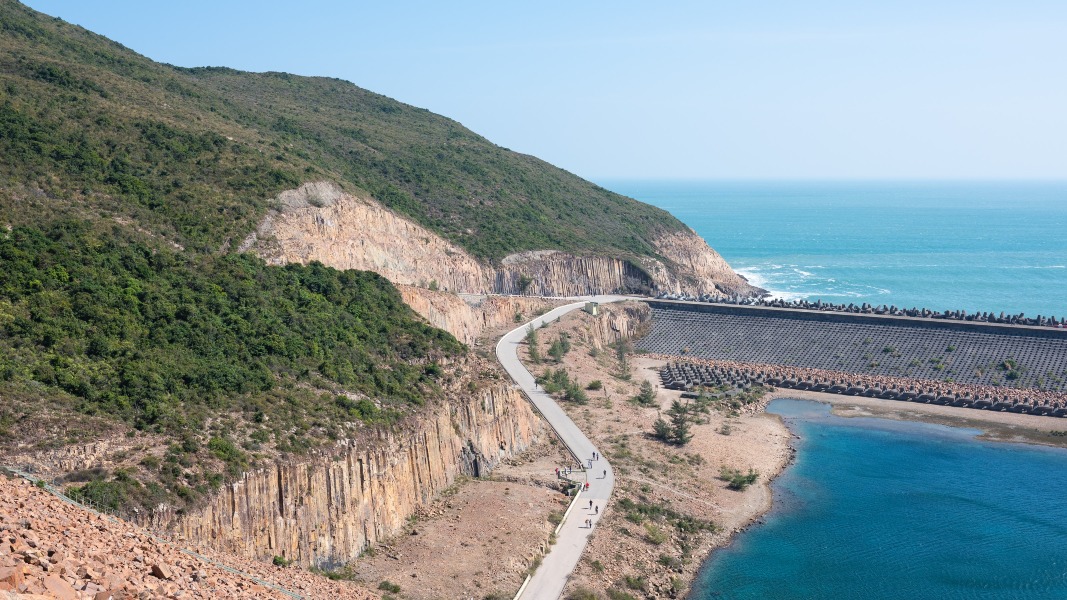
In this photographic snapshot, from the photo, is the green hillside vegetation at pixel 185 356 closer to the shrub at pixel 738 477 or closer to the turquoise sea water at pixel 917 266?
the shrub at pixel 738 477

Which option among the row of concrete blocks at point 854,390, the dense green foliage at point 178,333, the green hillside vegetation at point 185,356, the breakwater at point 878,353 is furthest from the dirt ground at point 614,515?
the breakwater at point 878,353

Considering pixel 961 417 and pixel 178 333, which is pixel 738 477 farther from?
pixel 178 333

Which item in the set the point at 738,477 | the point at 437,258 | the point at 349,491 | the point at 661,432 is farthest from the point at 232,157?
the point at 738,477

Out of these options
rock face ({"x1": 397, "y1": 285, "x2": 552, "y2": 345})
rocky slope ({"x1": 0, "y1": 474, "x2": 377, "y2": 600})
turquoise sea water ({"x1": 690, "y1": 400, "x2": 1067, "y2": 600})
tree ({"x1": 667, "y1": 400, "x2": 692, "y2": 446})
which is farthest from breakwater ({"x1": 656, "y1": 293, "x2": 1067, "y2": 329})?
rocky slope ({"x1": 0, "y1": 474, "x2": 377, "y2": 600})

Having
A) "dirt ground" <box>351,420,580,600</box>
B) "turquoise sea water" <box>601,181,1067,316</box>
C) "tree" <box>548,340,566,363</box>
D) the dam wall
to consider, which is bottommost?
"dirt ground" <box>351,420,580,600</box>

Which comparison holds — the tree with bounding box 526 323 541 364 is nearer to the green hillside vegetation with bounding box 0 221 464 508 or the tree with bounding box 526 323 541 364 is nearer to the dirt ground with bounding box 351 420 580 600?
the green hillside vegetation with bounding box 0 221 464 508

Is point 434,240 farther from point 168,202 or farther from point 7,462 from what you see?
point 7,462
